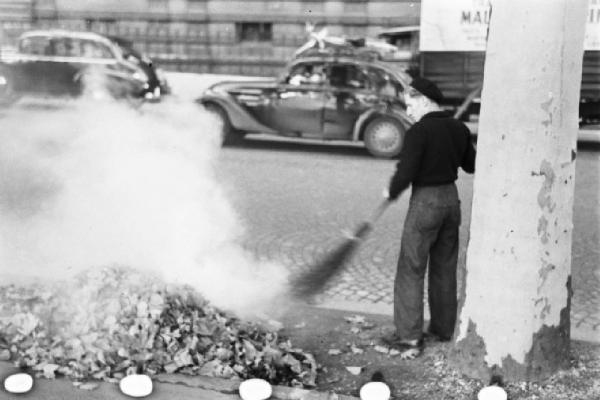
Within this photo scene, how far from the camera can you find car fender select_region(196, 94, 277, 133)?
11.9 metres

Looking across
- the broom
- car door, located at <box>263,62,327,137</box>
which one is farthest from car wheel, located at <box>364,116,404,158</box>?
the broom

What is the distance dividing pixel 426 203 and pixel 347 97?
7.97 meters

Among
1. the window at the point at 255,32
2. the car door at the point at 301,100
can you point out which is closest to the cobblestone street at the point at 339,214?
the car door at the point at 301,100

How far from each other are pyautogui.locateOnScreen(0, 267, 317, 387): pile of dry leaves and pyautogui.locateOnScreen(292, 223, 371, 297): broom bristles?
1292 millimetres

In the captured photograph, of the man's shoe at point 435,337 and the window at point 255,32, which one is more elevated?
the window at point 255,32

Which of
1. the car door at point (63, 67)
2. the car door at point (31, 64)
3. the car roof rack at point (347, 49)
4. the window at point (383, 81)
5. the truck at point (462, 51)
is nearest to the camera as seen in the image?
the car door at point (63, 67)

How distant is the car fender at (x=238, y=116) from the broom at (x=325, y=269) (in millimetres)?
5661

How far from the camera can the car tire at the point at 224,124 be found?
1207 centimetres

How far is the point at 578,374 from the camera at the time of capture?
11.6ft

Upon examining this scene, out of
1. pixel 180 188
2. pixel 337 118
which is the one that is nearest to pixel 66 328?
pixel 180 188

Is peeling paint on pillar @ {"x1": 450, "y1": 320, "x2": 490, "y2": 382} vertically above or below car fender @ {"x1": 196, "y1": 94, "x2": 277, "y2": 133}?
below

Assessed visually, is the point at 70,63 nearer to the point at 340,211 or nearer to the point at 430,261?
the point at 340,211

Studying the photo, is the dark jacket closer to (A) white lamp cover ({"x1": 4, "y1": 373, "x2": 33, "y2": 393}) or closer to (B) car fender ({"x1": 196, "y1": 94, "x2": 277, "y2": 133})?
(A) white lamp cover ({"x1": 4, "y1": 373, "x2": 33, "y2": 393})

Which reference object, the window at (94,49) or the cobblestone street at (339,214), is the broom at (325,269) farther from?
the window at (94,49)
